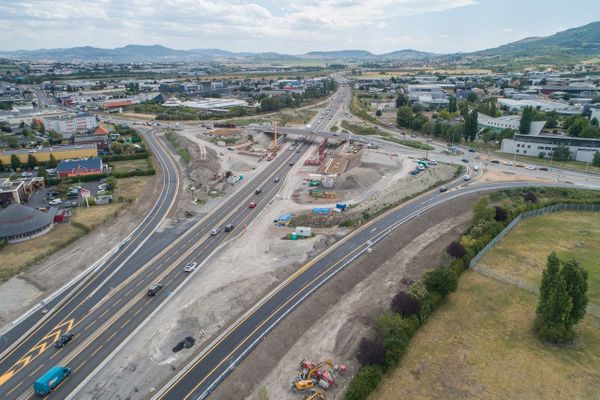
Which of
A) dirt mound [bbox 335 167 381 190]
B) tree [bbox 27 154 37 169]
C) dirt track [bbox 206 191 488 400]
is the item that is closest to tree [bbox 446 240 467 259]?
dirt track [bbox 206 191 488 400]

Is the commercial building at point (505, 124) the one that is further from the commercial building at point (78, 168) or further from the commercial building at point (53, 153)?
the commercial building at point (53, 153)

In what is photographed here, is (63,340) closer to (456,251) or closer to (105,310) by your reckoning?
(105,310)

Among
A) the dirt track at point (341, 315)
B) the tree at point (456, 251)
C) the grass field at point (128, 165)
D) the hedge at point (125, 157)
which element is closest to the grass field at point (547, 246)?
the tree at point (456, 251)

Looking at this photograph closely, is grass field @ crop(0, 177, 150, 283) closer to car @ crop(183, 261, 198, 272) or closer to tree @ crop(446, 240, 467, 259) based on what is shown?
car @ crop(183, 261, 198, 272)

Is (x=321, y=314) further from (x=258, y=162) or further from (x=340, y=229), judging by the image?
(x=258, y=162)

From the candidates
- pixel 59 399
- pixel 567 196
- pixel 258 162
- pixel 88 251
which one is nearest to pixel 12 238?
pixel 88 251

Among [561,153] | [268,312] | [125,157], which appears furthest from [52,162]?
[561,153]
